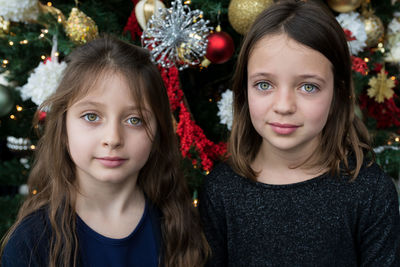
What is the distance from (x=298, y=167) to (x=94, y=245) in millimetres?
561

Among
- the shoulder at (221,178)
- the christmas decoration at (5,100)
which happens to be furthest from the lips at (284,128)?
the christmas decoration at (5,100)

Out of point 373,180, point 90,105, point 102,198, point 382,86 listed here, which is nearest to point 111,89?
point 90,105

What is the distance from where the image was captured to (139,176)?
3.75ft

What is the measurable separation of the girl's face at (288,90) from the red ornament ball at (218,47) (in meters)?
0.26

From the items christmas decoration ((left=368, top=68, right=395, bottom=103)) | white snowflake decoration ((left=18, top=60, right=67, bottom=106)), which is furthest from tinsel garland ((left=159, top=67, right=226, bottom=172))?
christmas decoration ((left=368, top=68, right=395, bottom=103))

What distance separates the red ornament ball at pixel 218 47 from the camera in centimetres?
131

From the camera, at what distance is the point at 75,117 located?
37.8 inches

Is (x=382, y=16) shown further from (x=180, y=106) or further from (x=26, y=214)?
(x=26, y=214)

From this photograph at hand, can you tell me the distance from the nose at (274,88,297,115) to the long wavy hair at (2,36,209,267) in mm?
273

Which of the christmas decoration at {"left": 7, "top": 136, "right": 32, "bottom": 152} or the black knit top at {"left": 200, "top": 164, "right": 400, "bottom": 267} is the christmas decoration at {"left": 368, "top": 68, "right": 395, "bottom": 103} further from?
the christmas decoration at {"left": 7, "top": 136, "right": 32, "bottom": 152}

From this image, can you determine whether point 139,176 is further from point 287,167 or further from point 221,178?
point 287,167

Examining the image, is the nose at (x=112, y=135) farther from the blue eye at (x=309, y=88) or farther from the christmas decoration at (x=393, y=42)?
the christmas decoration at (x=393, y=42)

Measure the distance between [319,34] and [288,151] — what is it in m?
0.31

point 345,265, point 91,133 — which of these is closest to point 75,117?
point 91,133
